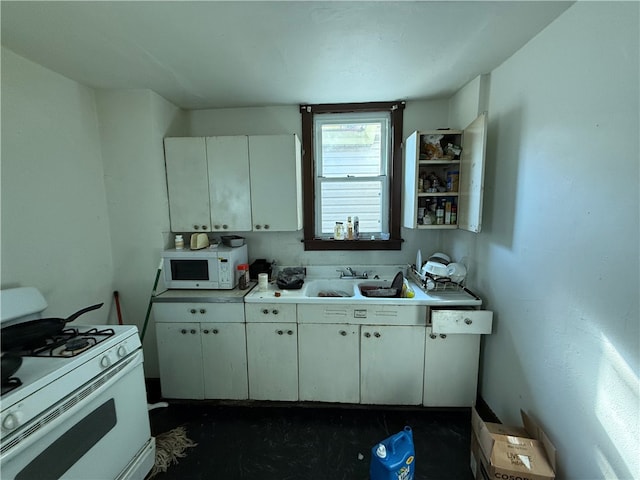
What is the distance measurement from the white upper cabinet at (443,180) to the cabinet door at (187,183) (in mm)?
1620

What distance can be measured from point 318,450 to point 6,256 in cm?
209

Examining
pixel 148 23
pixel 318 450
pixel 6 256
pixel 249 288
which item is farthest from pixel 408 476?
pixel 148 23

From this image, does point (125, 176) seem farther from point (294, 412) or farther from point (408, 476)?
point (408, 476)

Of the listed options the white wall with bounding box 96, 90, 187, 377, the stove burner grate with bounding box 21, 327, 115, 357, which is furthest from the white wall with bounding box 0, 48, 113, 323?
the stove burner grate with bounding box 21, 327, 115, 357

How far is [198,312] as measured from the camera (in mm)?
1938

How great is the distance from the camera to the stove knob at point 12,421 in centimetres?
86

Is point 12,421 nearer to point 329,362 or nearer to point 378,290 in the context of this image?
point 329,362

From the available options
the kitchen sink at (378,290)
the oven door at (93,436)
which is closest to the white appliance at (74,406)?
the oven door at (93,436)

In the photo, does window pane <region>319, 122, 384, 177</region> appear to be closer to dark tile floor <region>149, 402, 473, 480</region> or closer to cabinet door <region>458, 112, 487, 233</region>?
cabinet door <region>458, 112, 487, 233</region>

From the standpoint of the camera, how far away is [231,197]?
212 cm

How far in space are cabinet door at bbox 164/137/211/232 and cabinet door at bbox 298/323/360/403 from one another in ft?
3.98

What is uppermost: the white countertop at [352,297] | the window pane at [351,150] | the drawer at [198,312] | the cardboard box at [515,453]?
the window pane at [351,150]

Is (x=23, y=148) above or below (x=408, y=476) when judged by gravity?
above

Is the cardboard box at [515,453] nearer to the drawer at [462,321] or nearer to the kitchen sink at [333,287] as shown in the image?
the drawer at [462,321]
